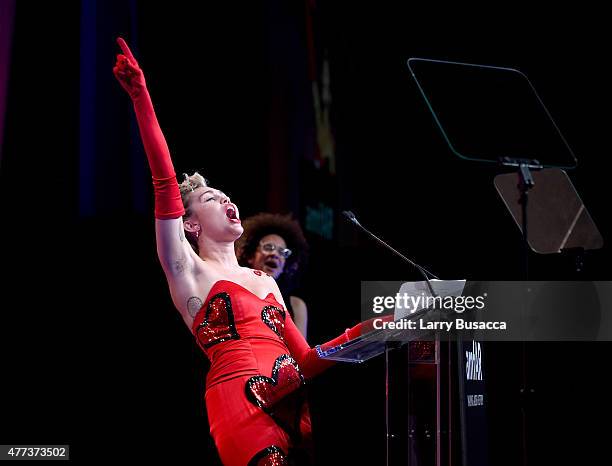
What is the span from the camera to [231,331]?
2.17 meters

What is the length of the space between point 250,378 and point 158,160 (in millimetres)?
699

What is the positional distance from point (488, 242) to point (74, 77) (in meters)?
2.48

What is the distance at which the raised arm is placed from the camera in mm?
2066

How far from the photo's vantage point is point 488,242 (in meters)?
4.14

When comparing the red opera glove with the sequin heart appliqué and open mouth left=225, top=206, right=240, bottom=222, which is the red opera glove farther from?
the sequin heart appliqué

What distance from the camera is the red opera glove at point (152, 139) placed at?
6.77 ft

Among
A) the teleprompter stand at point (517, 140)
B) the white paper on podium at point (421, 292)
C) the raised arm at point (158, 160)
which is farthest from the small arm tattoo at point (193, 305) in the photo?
the teleprompter stand at point (517, 140)

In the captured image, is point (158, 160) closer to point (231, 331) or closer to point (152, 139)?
point (152, 139)

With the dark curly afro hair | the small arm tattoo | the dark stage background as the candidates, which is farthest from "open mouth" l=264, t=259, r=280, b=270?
the small arm tattoo

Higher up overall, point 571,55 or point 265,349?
point 571,55

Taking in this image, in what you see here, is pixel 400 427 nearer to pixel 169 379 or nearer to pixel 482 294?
pixel 482 294

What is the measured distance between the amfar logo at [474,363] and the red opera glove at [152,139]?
1.00 meters

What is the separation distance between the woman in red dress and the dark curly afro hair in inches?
49.5

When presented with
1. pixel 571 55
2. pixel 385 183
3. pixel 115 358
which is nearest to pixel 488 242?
pixel 385 183
